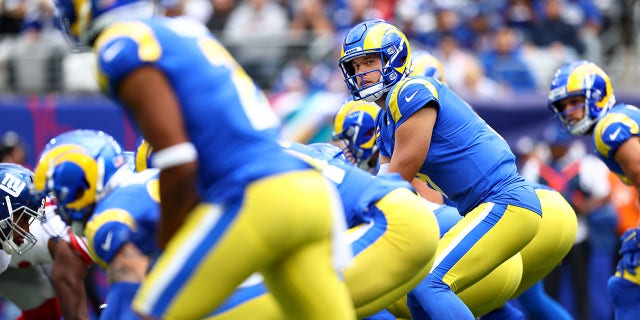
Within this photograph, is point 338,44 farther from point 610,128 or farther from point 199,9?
point 610,128

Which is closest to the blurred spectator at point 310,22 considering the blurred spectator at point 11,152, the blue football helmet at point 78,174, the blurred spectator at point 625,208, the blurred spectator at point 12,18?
the blurred spectator at point 12,18

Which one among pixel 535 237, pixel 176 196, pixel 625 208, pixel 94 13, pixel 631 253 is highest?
pixel 94 13

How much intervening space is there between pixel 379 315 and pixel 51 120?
7143 mm

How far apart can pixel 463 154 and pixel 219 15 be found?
9.05m

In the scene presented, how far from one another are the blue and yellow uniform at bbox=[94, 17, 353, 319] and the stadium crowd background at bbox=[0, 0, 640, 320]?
7597 millimetres

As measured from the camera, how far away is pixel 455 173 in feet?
19.1

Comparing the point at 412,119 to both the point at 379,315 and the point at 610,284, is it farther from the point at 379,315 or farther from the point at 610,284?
the point at 610,284

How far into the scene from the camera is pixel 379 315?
6223 millimetres

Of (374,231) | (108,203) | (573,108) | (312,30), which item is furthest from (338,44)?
(108,203)

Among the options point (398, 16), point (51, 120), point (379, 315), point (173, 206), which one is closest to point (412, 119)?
point (379, 315)

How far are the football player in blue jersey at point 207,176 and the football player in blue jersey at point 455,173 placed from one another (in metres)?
1.77

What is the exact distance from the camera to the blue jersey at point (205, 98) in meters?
3.64

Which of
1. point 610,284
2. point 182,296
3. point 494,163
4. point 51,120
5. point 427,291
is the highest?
point 182,296

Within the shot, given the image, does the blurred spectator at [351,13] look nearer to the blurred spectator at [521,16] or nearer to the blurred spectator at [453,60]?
the blurred spectator at [453,60]
